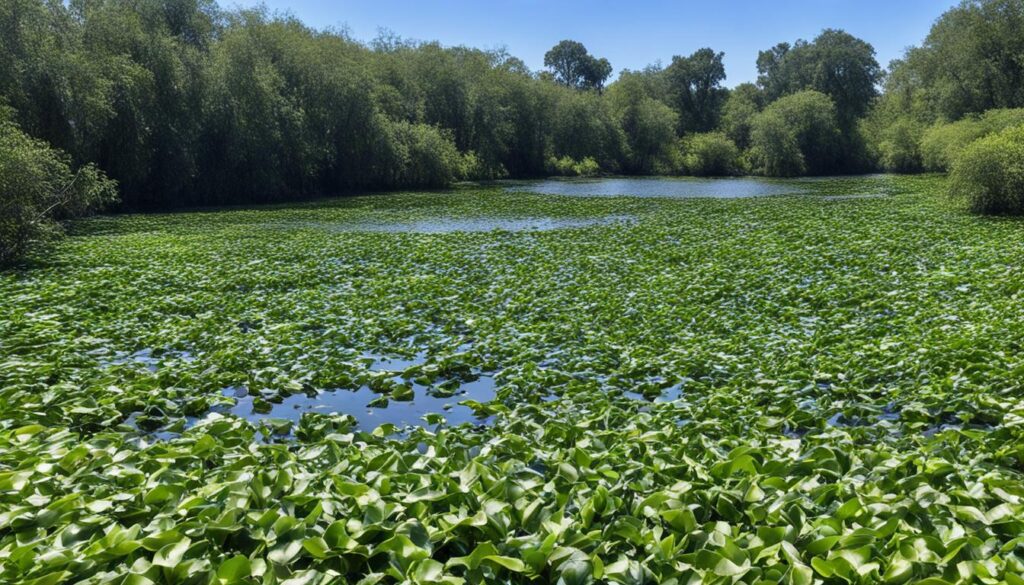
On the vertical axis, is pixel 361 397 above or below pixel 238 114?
below

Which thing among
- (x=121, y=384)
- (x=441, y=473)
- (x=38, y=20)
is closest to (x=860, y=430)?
(x=441, y=473)

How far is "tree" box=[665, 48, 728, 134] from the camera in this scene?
98.9m

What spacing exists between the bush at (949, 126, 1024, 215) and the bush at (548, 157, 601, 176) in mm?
48860

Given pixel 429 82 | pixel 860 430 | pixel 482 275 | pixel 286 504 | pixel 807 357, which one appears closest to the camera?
pixel 286 504

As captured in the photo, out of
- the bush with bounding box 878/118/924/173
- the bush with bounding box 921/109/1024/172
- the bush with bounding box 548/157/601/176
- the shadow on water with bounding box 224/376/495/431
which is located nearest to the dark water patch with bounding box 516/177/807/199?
the bush with bounding box 921/109/1024/172

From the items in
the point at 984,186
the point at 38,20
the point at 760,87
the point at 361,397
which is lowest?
the point at 361,397

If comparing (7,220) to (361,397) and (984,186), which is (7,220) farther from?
(984,186)

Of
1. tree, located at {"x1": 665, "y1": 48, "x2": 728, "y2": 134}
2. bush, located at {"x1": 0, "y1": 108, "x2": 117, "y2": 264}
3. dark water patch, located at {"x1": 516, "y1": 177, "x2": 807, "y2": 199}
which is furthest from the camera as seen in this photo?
tree, located at {"x1": 665, "y1": 48, "x2": 728, "y2": 134}

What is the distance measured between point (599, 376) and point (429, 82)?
175ft

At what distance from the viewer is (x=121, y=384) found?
23.9ft

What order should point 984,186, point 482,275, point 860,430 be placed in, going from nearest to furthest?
point 860,430
point 482,275
point 984,186

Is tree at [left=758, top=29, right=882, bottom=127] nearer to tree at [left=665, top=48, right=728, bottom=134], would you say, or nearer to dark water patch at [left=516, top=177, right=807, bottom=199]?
tree at [left=665, top=48, right=728, bottom=134]

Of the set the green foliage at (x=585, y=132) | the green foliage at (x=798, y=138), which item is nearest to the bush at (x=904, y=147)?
the green foliage at (x=798, y=138)

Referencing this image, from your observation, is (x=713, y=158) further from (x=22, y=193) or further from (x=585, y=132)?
(x=22, y=193)
